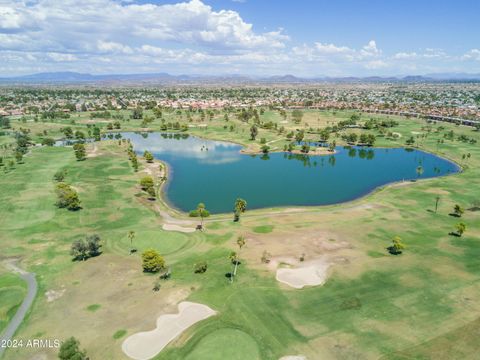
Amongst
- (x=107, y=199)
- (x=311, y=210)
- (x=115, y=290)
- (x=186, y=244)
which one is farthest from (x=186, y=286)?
(x=107, y=199)

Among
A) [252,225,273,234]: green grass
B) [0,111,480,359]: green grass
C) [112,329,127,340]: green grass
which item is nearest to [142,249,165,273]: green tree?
[0,111,480,359]: green grass

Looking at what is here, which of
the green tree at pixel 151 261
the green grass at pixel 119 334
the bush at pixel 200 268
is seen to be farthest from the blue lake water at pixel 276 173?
the green grass at pixel 119 334

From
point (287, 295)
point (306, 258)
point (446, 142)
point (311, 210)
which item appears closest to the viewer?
point (287, 295)

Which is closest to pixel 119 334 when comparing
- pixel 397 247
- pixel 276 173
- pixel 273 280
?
pixel 273 280

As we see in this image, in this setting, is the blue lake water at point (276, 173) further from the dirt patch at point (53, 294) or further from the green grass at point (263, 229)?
the dirt patch at point (53, 294)

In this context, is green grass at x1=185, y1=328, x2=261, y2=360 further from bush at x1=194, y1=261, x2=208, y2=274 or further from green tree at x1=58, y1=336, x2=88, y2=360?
bush at x1=194, y1=261, x2=208, y2=274

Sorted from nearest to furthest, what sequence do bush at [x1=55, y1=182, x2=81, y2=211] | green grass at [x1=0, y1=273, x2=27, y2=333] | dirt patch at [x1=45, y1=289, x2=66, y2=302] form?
green grass at [x1=0, y1=273, x2=27, y2=333] → dirt patch at [x1=45, y1=289, x2=66, y2=302] → bush at [x1=55, y1=182, x2=81, y2=211]

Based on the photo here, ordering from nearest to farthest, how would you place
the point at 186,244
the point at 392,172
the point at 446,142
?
the point at 186,244 → the point at 392,172 → the point at 446,142

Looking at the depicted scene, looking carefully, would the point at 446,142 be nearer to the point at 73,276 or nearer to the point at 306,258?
the point at 306,258
